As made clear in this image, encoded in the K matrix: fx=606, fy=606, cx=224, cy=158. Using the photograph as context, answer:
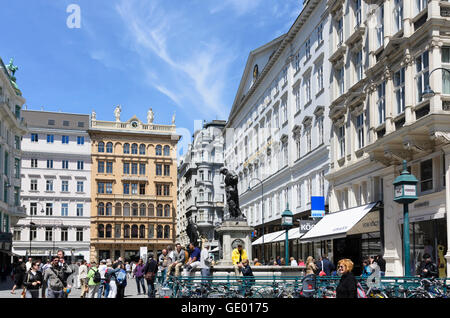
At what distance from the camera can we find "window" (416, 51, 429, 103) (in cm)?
2398

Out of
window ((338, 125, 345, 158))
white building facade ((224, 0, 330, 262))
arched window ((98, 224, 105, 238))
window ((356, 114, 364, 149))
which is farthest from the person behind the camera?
arched window ((98, 224, 105, 238))

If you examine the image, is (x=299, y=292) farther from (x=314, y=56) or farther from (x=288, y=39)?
(x=288, y=39)

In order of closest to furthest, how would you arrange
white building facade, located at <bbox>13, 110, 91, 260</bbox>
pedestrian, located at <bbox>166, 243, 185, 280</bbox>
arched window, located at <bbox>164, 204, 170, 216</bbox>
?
pedestrian, located at <bbox>166, 243, 185, 280</bbox>, white building facade, located at <bbox>13, 110, 91, 260</bbox>, arched window, located at <bbox>164, 204, 170, 216</bbox>

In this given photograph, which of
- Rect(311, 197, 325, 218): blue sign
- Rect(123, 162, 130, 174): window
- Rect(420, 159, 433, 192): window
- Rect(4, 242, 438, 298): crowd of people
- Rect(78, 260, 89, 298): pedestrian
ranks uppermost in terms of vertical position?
Rect(123, 162, 130, 174): window

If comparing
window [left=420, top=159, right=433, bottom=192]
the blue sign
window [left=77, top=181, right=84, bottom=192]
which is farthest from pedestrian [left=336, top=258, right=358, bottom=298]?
window [left=77, top=181, right=84, bottom=192]

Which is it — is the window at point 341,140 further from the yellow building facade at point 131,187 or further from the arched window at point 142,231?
the arched window at point 142,231

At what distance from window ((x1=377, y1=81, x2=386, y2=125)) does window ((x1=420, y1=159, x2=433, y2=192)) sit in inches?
135

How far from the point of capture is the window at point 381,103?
92.1 feet

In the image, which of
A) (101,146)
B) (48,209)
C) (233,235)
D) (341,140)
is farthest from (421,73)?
(48,209)

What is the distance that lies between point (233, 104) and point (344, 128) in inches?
1578

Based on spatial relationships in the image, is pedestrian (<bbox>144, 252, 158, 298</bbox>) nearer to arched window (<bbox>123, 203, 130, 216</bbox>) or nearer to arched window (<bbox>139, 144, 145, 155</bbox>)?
arched window (<bbox>123, 203, 130, 216</bbox>)

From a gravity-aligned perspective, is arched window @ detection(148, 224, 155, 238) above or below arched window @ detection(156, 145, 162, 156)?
below

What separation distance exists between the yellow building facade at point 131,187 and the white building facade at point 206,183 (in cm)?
864
